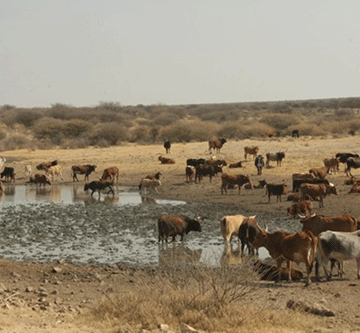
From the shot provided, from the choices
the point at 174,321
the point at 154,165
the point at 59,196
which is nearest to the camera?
the point at 174,321

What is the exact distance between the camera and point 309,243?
1387cm

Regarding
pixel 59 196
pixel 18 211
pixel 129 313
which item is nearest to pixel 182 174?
pixel 59 196

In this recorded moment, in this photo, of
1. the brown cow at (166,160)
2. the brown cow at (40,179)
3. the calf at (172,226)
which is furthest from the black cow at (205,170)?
the calf at (172,226)

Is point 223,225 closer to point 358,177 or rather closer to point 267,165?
point 358,177

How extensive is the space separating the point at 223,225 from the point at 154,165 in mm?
20801

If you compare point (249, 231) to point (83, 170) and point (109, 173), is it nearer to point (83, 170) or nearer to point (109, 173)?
point (109, 173)

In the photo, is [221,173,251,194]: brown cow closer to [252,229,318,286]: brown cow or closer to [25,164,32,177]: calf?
[25,164,32,177]: calf

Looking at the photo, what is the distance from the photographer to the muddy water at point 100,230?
55.7 feet

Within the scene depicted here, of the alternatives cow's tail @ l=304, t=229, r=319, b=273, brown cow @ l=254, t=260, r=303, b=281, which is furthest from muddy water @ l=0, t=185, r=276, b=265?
cow's tail @ l=304, t=229, r=319, b=273

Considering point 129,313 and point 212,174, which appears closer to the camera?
point 129,313

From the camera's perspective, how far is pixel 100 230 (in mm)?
20750

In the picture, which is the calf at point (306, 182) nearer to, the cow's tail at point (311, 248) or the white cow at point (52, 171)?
the cow's tail at point (311, 248)

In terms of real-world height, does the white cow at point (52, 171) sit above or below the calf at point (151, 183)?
above

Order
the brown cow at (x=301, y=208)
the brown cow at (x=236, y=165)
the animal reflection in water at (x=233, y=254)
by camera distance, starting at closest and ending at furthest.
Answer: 1. the animal reflection in water at (x=233, y=254)
2. the brown cow at (x=301, y=208)
3. the brown cow at (x=236, y=165)
